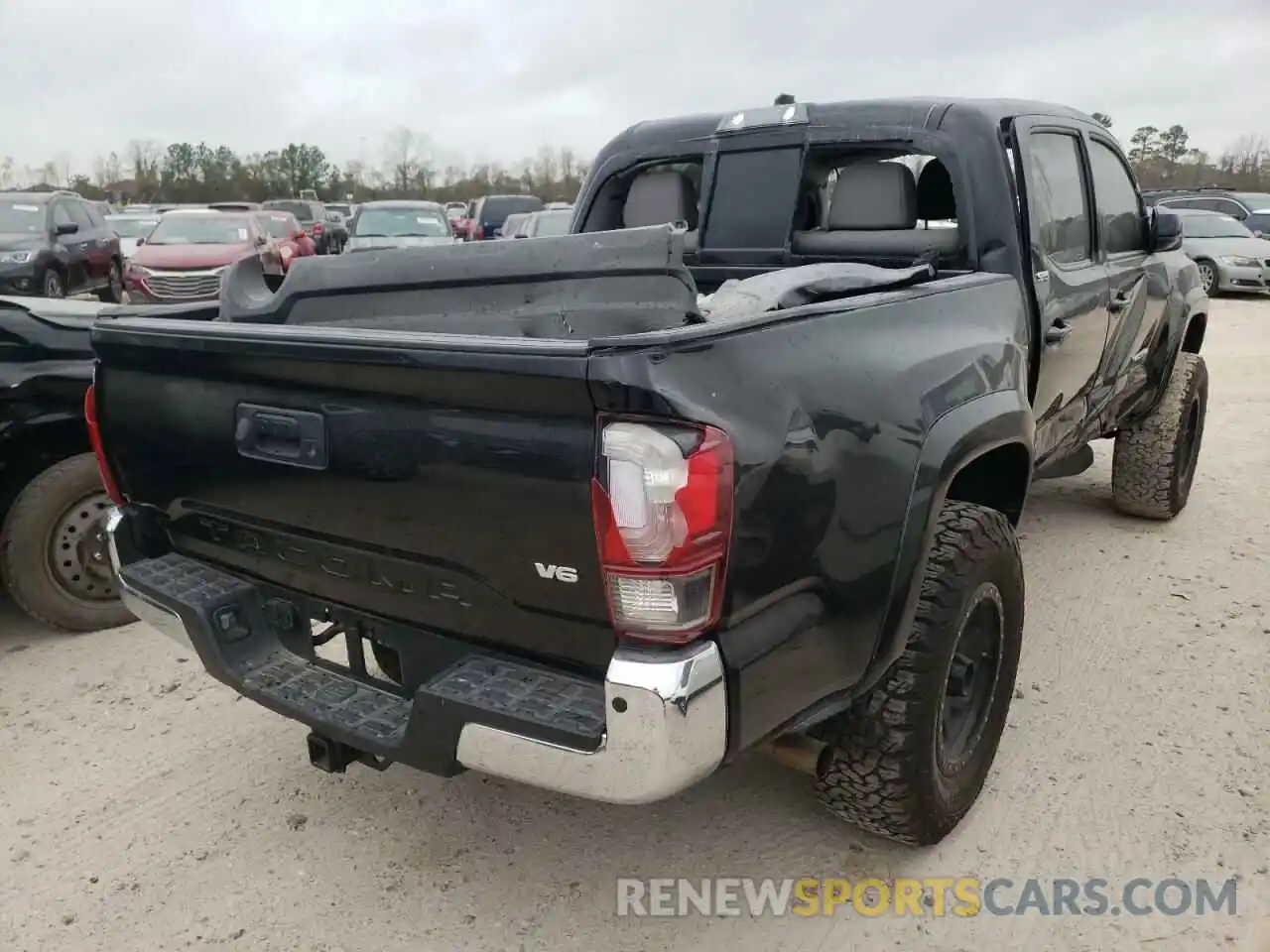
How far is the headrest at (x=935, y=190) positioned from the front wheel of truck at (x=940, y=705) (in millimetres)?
1547

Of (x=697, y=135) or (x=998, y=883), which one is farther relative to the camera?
(x=697, y=135)

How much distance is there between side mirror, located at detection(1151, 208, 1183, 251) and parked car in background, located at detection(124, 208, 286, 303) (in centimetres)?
1065

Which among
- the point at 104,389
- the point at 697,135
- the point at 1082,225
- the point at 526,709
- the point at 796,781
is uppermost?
the point at 697,135

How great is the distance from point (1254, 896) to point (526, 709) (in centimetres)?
195

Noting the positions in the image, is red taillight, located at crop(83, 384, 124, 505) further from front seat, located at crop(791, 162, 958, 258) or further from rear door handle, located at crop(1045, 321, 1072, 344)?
rear door handle, located at crop(1045, 321, 1072, 344)

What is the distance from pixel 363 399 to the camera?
217cm

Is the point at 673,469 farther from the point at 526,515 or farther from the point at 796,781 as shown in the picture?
the point at 796,781

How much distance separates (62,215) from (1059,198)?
44.3ft

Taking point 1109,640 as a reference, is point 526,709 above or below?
above

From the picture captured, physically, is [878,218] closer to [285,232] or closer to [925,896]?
[925,896]

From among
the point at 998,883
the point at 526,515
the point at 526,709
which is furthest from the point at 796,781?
the point at 526,515

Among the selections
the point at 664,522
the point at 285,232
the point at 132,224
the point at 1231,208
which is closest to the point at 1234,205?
the point at 1231,208

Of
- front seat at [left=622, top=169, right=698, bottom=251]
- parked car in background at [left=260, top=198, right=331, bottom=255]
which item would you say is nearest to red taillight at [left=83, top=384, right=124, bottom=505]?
front seat at [left=622, top=169, right=698, bottom=251]

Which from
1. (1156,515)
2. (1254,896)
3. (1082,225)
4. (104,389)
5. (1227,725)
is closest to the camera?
(1254,896)
